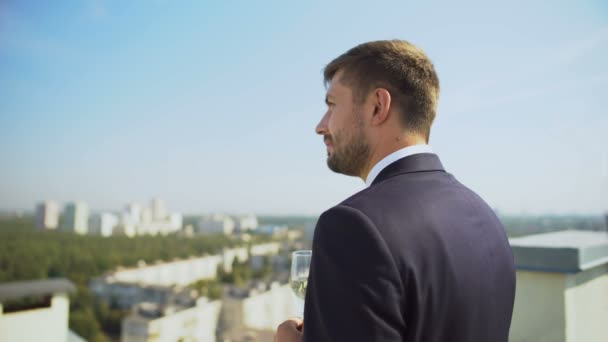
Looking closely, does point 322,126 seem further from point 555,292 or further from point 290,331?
point 555,292

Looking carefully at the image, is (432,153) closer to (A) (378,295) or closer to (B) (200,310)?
(A) (378,295)

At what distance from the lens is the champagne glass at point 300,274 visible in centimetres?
64

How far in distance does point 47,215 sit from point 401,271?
43400 millimetres

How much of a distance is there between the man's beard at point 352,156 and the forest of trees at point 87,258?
47.6 feet

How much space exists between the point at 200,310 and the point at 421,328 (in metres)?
13.4

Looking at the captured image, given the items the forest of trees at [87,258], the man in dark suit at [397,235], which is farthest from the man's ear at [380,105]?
the forest of trees at [87,258]


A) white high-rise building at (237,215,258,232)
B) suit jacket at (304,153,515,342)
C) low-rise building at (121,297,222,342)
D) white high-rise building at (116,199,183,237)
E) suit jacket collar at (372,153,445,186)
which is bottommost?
white high-rise building at (237,215,258,232)

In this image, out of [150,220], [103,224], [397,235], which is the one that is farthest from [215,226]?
[397,235]

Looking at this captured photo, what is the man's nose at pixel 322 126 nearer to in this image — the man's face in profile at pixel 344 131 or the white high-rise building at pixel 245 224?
the man's face in profile at pixel 344 131

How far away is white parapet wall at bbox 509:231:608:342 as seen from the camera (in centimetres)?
106

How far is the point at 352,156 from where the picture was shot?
0.57 metres

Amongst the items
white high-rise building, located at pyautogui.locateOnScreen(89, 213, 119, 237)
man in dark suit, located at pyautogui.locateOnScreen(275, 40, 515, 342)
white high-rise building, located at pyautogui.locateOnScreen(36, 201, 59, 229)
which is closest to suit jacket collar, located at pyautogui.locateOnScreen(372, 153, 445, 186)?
man in dark suit, located at pyautogui.locateOnScreen(275, 40, 515, 342)

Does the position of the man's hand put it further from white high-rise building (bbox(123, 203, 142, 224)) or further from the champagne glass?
white high-rise building (bbox(123, 203, 142, 224))

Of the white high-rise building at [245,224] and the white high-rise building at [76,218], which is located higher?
the white high-rise building at [76,218]
